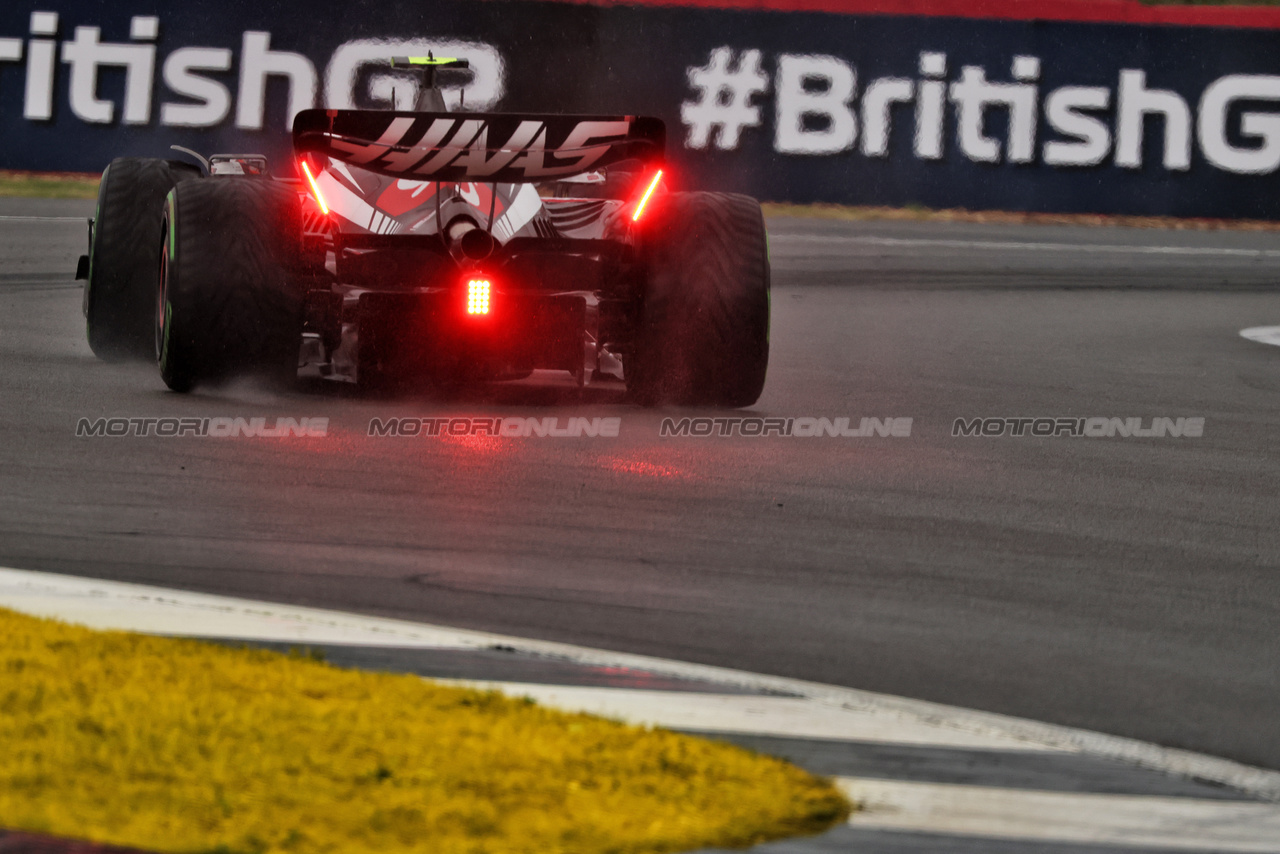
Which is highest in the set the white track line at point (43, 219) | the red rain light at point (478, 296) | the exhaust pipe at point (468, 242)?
the white track line at point (43, 219)

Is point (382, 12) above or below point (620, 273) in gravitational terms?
above

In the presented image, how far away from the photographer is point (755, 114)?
19000 millimetres

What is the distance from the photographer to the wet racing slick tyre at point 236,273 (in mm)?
7910

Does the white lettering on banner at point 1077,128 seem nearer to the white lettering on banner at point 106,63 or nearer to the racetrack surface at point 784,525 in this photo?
the racetrack surface at point 784,525

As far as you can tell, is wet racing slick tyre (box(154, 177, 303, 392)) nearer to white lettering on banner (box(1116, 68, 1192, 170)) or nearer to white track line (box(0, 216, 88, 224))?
white track line (box(0, 216, 88, 224))

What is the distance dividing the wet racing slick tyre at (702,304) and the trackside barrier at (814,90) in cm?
1077

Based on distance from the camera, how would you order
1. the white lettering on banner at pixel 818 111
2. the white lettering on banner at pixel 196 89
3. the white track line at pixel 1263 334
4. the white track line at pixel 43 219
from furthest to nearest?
the white lettering on banner at pixel 818 111, the white lettering on banner at pixel 196 89, the white track line at pixel 43 219, the white track line at pixel 1263 334

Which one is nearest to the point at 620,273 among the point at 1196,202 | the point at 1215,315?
the point at 1215,315

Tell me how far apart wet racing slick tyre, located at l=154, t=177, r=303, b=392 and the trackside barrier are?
10838 mm

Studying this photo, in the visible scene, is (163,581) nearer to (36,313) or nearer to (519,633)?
(519,633)

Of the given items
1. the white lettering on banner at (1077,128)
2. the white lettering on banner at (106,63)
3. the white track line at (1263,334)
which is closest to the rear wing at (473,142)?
the white track line at (1263,334)

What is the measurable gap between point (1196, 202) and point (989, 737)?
15.9 m

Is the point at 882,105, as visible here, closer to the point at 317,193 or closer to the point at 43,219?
the point at 43,219

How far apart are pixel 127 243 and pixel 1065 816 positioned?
6.37m
